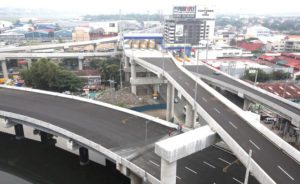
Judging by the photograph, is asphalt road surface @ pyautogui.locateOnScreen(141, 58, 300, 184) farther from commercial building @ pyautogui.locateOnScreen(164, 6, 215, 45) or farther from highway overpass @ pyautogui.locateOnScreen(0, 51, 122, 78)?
commercial building @ pyautogui.locateOnScreen(164, 6, 215, 45)

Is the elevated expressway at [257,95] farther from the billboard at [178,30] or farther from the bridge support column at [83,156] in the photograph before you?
the billboard at [178,30]

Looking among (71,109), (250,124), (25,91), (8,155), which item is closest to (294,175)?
(250,124)

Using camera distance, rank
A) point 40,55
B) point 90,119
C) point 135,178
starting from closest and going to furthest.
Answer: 1. point 135,178
2. point 90,119
3. point 40,55

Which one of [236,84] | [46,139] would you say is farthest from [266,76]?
[46,139]

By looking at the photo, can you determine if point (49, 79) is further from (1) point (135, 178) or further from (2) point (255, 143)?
(2) point (255, 143)

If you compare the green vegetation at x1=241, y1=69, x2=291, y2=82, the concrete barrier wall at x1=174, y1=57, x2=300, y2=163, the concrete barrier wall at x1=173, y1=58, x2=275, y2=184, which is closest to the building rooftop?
the green vegetation at x1=241, y1=69, x2=291, y2=82

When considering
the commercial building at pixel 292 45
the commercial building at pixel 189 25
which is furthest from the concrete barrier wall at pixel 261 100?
the commercial building at pixel 292 45

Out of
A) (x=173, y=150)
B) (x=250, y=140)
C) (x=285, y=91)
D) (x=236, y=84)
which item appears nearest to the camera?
(x=173, y=150)

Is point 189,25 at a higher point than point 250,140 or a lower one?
higher
